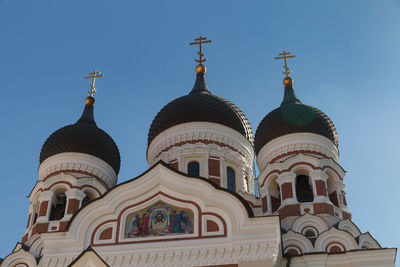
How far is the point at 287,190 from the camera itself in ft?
52.0

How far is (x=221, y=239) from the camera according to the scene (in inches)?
446

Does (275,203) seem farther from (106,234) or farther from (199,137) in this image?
(106,234)

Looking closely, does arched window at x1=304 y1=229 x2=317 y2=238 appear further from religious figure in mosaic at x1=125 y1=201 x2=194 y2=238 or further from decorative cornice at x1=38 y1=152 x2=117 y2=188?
decorative cornice at x1=38 y1=152 x2=117 y2=188

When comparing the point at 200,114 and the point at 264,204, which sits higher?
the point at 200,114

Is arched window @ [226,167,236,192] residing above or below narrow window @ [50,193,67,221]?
above

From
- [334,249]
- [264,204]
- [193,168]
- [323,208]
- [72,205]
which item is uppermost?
[193,168]

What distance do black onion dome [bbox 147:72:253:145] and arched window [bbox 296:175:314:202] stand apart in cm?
291

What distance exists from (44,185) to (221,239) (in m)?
7.85

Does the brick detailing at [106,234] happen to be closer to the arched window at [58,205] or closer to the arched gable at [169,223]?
the arched gable at [169,223]

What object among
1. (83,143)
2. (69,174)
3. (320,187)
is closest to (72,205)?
(69,174)

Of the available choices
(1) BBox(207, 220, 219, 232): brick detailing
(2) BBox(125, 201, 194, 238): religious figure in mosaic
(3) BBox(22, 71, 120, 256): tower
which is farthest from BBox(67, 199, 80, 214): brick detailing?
(1) BBox(207, 220, 219, 232): brick detailing

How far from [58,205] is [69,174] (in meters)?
1.10

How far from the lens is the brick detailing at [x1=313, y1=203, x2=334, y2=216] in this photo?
15133 millimetres

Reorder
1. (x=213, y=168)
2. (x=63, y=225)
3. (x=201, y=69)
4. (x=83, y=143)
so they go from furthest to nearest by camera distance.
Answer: (x=201, y=69) < (x=83, y=143) < (x=213, y=168) < (x=63, y=225)
